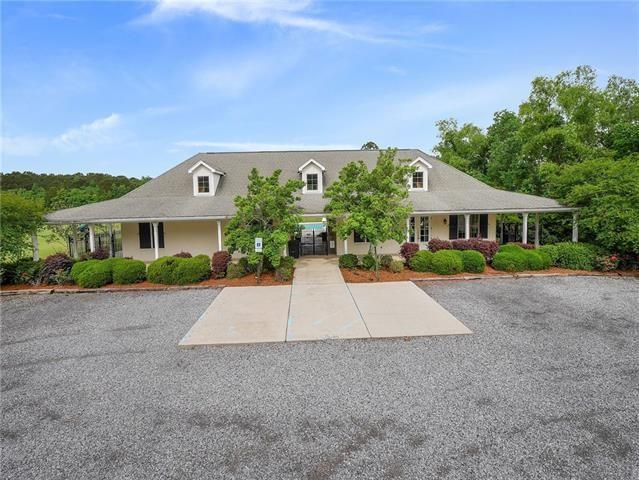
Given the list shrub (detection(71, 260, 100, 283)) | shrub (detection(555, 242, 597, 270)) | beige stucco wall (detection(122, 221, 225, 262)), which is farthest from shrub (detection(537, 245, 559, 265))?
shrub (detection(71, 260, 100, 283))

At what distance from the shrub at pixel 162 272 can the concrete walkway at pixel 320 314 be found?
2.83 meters

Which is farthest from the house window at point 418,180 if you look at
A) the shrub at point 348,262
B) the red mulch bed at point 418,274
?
the shrub at point 348,262

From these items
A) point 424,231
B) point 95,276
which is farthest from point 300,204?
point 95,276

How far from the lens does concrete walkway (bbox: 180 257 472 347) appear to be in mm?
8234

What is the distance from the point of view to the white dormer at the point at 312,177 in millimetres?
19562

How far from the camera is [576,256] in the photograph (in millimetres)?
15148

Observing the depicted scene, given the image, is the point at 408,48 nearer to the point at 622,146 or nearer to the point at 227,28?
the point at 227,28

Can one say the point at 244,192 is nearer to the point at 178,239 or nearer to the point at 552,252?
the point at 178,239

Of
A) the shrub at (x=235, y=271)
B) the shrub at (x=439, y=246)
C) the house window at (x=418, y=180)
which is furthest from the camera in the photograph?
the house window at (x=418, y=180)

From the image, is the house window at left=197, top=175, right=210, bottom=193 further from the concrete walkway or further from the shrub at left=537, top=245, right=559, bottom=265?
the shrub at left=537, top=245, right=559, bottom=265

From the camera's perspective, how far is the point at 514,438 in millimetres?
4480

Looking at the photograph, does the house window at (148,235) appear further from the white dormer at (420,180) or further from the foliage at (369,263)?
the white dormer at (420,180)

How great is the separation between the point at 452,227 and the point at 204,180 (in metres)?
15.0

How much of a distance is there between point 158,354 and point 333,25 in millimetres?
14279
